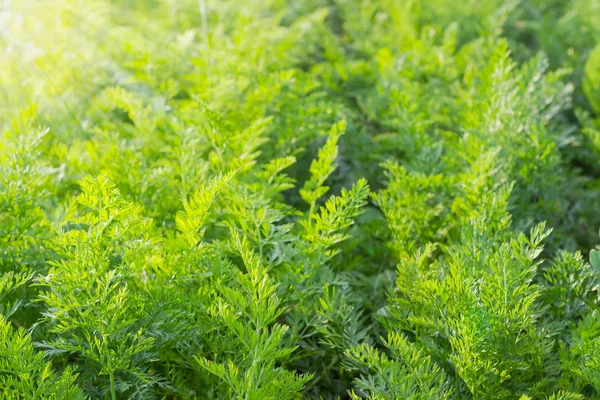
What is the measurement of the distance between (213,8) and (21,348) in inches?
80.6

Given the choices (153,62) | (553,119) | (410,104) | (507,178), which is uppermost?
(153,62)

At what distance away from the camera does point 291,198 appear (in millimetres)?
1935

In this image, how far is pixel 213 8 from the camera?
283 cm

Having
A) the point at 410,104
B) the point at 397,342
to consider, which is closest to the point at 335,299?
the point at 397,342

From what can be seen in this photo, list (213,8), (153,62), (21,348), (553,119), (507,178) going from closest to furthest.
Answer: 1. (21,348)
2. (507,178)
3. (153,62)
4. (553,119)
5. (213,8)

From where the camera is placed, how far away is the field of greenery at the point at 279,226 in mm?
1201

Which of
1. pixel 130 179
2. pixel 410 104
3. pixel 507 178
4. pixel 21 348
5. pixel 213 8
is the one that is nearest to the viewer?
pixel 21 348

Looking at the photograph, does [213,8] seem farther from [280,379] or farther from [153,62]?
[280,379]

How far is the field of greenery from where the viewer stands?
1201 mm

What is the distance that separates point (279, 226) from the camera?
1.47m

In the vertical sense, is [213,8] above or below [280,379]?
above

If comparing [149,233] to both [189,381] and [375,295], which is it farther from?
[375,295]

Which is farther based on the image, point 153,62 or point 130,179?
point 153,62

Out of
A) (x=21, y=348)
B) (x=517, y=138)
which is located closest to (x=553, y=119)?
(x=517, y=138)
